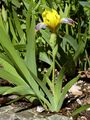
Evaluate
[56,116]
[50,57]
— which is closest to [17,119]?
[56,116]

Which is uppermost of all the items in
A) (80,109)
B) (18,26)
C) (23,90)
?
(18,26)

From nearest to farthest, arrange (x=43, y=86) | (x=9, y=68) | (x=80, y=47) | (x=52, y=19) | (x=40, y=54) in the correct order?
(x=52, y=19), (x=43, y=86), (x=9, y=68), (x=80, y=47), (x=40, y=54)

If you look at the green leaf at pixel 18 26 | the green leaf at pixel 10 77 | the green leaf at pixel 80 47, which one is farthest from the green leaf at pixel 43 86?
the green leaf at pixel 18 26

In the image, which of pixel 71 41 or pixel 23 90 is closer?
pixel 23 90

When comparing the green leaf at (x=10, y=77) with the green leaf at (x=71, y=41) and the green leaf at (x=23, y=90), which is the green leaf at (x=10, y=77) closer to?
the green leaf at (x=23, y=90)

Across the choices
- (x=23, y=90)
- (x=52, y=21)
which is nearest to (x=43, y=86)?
(x=23, y=90)

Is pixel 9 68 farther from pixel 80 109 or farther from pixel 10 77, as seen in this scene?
pixel 80 109

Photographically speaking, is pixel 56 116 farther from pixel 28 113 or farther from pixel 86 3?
pixel 86 3

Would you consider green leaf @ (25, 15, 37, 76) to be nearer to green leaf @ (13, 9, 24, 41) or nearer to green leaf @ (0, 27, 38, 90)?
green leaf @ (0, 27, 38, 90)

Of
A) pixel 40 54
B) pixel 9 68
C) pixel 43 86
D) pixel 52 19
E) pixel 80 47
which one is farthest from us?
pixel 40 54
